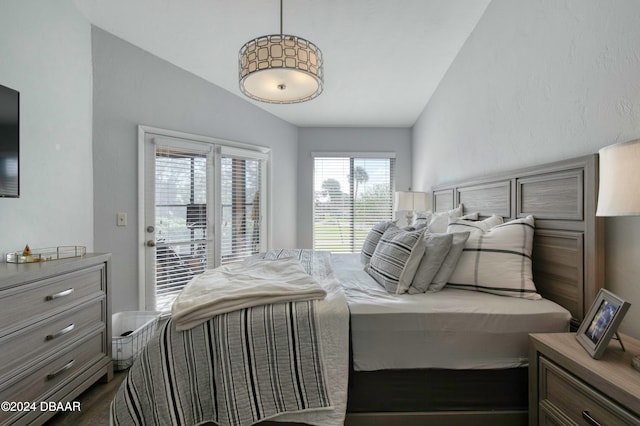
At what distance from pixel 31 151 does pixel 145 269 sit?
1282 millimetres

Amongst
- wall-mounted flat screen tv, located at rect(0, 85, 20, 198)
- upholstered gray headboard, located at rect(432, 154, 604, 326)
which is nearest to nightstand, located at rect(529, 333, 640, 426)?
upholstered gray headboard, located at rect(432, 154, 604, 326)

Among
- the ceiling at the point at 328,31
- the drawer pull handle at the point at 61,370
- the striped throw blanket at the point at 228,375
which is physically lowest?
the drawer pull handle at the point at 61,370

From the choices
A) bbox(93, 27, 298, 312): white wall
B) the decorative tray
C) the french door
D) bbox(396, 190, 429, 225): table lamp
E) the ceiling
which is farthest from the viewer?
bbox(396, 190, 429, 225): table lamp

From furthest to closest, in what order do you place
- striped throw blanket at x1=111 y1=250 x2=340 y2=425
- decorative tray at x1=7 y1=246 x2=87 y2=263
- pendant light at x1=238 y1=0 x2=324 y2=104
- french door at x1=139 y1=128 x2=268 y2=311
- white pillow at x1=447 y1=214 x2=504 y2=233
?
1. french door at x1=139 y1=128 x2=268 y2=311
2. white pillow at x1=447 y1=214 x2=504 y2=233
3. decorative tray at x1=7 y1=246 x2=87 y2=263
4. pendant light at x1=238 y1=0 x2=324 y2=104
5. striped throw blanket at x1=111 y1=250 x2=340 y2=425

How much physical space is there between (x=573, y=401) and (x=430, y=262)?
79 centimetres

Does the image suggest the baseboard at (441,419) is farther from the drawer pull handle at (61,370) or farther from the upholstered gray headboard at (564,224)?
the drawer pull handle at (61,370)

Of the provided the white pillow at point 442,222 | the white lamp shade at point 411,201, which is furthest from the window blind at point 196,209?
the white pillow at point 442,222

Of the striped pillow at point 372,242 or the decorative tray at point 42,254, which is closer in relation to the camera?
the decorative tray at point 42,254

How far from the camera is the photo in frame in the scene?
1.00 metres

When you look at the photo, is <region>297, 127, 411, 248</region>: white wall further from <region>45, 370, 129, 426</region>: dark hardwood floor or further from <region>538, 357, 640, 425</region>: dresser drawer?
<region>538, 357, 640, 425</region>: dresser drawer

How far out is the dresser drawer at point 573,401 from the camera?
0.89m

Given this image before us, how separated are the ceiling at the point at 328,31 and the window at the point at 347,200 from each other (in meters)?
1.28

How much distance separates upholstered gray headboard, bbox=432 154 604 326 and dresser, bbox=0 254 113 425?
2758mm

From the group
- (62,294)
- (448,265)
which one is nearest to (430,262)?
(448,265)
